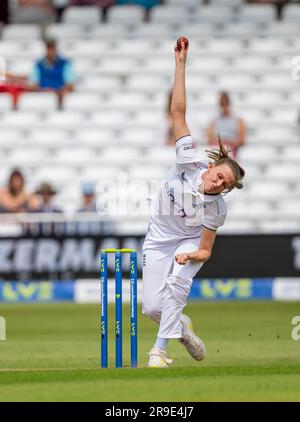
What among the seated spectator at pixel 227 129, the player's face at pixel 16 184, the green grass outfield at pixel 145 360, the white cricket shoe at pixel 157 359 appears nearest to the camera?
the green grass outfield at pixel 145 360

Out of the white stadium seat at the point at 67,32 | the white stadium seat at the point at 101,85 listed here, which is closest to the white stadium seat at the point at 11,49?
the white stadium seat at the point at 67,32

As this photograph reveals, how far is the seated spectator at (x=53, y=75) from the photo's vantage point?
18359mm

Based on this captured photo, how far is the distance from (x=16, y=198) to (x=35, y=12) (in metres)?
6.64

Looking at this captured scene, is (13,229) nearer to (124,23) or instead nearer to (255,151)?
(255,151)

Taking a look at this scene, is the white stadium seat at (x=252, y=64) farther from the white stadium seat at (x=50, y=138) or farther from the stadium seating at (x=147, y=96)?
the white stadium seat at (x=50, y=138)

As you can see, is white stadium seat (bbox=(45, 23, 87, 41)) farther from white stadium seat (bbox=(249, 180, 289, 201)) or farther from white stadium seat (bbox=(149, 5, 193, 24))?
white stadium seat (bbox=(249, 180, 289, 201))

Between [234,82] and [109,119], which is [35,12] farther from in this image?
[234,82]

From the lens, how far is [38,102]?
19.7 metres

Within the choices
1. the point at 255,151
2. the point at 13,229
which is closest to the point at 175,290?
the point at 13,229

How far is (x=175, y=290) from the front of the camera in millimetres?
8477

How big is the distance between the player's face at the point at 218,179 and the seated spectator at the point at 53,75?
1008 cm

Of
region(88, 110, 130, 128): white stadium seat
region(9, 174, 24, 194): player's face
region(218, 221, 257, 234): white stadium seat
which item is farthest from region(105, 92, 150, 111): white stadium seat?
region(218, 221, 257, 234): white stadium seat

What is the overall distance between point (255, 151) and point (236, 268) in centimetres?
343

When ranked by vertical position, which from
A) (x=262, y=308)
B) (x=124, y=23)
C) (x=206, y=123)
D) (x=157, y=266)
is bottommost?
(x=262, y=308)
